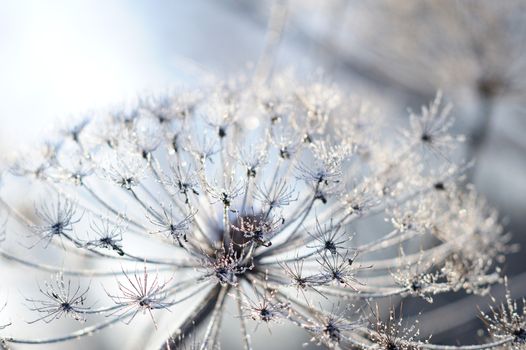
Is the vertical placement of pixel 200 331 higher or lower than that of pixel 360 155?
lower

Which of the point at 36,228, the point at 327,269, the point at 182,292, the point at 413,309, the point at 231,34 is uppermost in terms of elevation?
the point at 231,34

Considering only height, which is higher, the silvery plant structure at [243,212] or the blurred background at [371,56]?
the blurred background at [371,56]

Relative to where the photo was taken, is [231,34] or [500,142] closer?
[500,142]

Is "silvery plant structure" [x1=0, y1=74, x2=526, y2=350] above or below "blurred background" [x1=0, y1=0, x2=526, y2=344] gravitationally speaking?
Answer: below

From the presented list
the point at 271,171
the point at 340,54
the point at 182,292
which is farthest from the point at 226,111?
the point at 340,54

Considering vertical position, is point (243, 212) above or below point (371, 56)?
below

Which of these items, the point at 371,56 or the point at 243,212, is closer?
the point at 243,212

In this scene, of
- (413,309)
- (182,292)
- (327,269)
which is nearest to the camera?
(327,269)

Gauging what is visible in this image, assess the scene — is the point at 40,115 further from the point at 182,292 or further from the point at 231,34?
the point at 231,34
